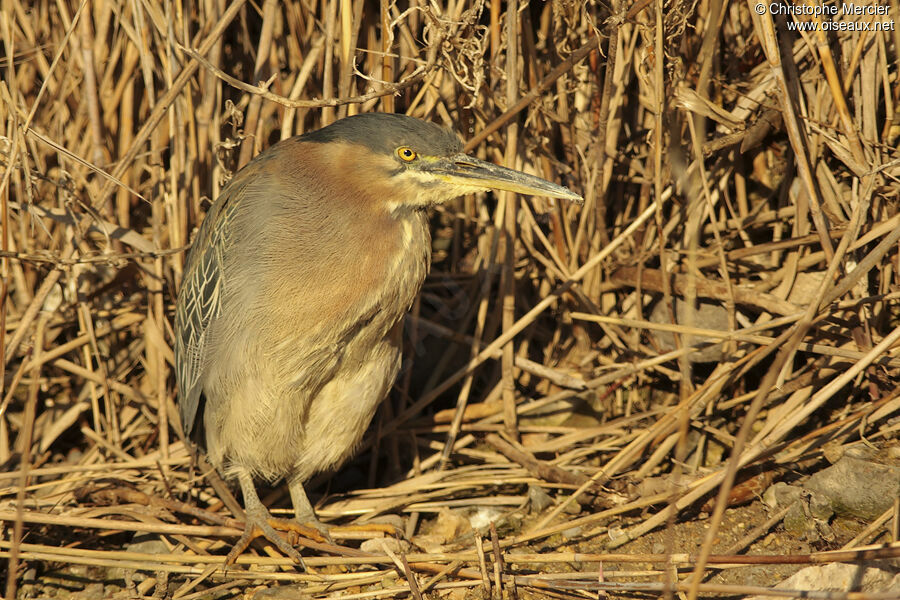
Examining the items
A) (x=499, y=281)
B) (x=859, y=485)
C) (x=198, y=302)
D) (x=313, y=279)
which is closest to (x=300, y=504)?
(x=198, y=302)

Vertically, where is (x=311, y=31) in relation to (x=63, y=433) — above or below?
above

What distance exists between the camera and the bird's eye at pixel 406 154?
104 inches

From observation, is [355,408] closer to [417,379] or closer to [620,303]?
[417,379]

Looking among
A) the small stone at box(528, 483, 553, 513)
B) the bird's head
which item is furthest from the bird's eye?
the small stone at box(528, 483, 553, 513)

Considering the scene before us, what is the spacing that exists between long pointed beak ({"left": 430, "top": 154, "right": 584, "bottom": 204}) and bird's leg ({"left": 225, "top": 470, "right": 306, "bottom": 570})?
1463mm

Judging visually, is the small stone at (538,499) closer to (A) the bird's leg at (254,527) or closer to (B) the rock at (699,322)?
(B) the rock at (699,322)

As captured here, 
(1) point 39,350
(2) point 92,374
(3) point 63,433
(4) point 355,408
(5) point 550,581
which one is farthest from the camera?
(3) point 63,433

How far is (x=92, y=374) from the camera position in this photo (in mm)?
3434

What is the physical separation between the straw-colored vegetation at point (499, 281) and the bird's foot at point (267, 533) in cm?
6

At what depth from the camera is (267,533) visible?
3.03 metres

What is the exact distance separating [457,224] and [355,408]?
1.11 m

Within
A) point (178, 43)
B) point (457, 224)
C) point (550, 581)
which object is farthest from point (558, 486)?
point (178, 43)

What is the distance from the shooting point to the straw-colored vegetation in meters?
2.83

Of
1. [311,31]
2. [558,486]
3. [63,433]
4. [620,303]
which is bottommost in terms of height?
[63,433]
